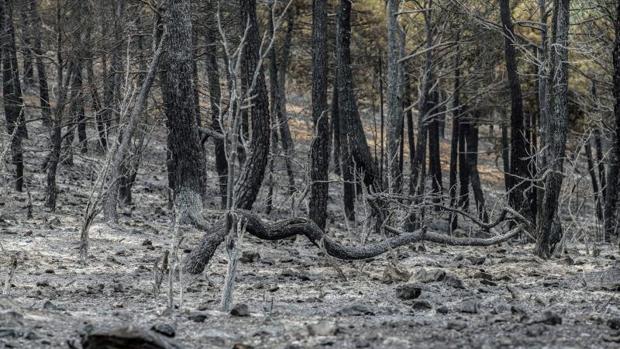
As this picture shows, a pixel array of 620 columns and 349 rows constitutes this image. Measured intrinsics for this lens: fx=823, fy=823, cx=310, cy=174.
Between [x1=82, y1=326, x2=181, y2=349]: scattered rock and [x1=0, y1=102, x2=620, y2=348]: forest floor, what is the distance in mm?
430

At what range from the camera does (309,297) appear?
775cm

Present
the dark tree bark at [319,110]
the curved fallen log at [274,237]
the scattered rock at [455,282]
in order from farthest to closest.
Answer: the dark tree bark at [319,110] < the curved fallen log at [274,237] < the scattered rock at [455,282]

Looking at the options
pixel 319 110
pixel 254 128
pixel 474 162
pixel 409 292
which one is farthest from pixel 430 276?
pixel 474 162

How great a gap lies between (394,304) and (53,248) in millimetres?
5895

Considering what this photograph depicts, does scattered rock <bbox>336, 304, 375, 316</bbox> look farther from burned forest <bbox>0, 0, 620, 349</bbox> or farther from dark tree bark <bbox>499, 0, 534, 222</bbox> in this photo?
dark tree bark <bbox>499, 0, 534, 222</bbox>

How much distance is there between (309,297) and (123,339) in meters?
3.42

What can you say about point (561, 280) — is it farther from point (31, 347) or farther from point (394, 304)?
point (31, 347)

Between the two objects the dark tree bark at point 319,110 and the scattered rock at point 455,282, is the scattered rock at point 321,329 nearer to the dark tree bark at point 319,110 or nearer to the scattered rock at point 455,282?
the scattered rock at point 455,282

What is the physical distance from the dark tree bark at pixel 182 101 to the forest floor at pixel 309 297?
1048mm

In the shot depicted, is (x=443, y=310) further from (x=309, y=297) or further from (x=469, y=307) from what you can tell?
(x=309, y=297)

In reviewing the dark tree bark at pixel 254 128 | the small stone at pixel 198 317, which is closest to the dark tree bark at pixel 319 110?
the dark tree bark at pixel 254 128

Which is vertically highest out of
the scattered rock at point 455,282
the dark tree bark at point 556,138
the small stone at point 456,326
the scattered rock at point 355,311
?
the dark tree bark at point 556,138

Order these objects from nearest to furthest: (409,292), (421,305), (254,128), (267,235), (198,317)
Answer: (198,317)
(421,305)
(409,292)
(267,235)
(254,128)

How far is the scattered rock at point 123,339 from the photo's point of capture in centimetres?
448
